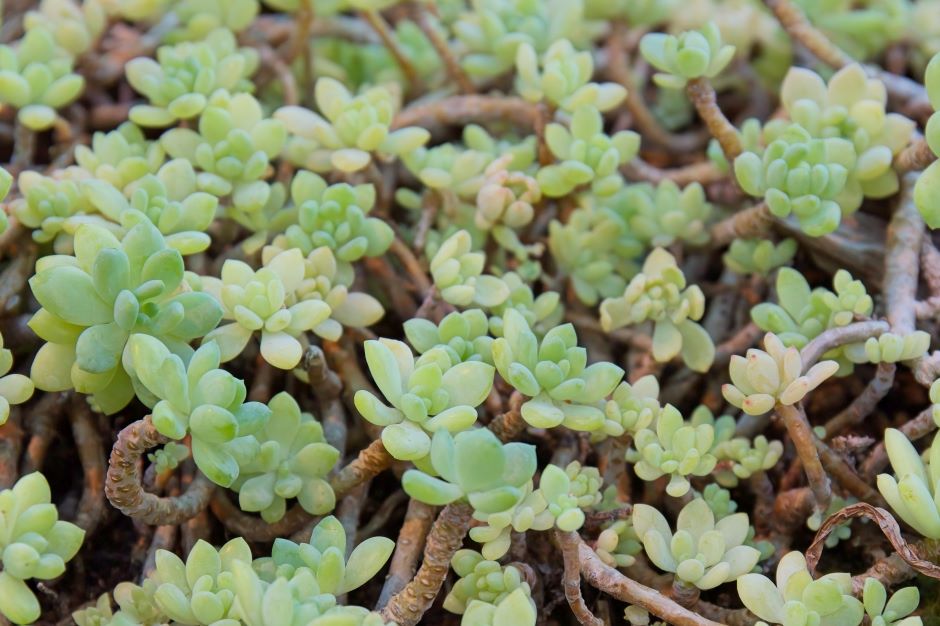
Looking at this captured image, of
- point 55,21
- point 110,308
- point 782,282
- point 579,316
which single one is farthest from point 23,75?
point 782,282

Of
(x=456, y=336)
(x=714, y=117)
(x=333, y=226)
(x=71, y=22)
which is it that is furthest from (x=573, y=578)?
(x=71, y=22)

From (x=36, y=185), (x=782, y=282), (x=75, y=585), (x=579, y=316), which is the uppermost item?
(x=36, y=185)

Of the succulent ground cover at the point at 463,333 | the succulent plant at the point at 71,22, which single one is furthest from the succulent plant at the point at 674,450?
the succulent plant at the point at 71,22

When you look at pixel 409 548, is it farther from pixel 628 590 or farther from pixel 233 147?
pixel 233 147

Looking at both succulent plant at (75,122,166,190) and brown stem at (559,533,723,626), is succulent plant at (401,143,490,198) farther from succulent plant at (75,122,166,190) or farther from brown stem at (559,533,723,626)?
brown stem at (559,533,723,626)

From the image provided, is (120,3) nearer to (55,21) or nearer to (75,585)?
(55,21)

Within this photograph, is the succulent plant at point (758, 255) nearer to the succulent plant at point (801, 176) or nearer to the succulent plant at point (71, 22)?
the succulent plant at point (801, 176)

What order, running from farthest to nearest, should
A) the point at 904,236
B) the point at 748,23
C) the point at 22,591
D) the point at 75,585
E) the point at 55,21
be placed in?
the point at 748,23, the point at 55,21, the point at 904,236, the point at 75,585, the point at 22,591

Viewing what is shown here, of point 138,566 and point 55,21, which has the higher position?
point 55,21
